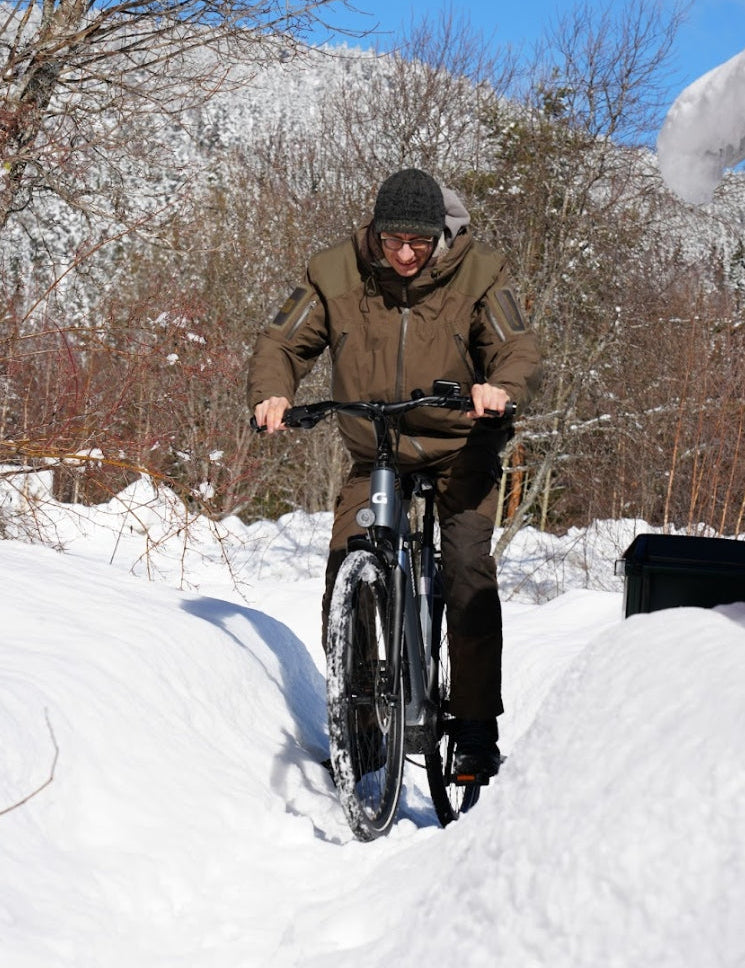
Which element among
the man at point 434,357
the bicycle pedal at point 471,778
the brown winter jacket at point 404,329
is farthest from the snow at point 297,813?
the brown winter jacket at point 404,329

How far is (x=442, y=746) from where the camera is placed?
4.22 m

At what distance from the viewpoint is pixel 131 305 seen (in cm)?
679

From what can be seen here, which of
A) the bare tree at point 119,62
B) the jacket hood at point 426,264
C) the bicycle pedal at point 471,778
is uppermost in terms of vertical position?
the bare tree at point 119,62

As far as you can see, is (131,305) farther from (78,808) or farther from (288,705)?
(78,808)

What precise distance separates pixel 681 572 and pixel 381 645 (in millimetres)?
1046

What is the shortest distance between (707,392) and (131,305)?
21.6 feet

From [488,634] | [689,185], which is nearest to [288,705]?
[488,634]

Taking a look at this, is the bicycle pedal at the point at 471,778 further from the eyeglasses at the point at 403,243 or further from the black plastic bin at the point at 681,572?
the eyeglasses at the point at 403,243

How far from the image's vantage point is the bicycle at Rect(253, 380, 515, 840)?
10.7 ft

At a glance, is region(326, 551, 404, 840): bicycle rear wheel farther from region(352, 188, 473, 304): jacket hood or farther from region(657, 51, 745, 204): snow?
region(657, 51, 745, 204): snow

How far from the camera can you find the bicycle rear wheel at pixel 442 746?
12.8 feet

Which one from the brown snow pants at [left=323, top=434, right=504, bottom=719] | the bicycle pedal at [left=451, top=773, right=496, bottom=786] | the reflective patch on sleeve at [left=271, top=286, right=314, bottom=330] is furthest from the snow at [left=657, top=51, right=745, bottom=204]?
the bicycle pedal at [left=451, top=773, right=496, bottom=786]

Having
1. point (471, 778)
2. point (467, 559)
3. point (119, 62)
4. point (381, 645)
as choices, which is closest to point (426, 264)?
point (467, 559)

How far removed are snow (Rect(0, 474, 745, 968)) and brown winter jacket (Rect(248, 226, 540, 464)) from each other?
42.2 inches
